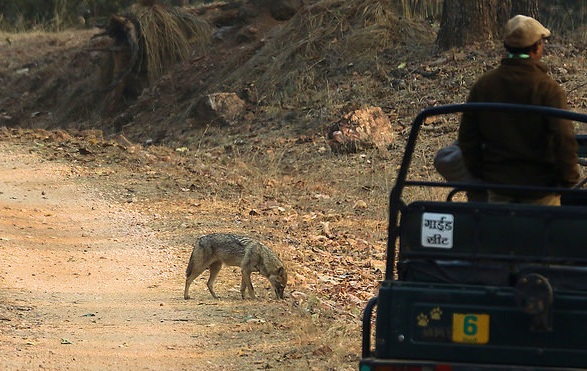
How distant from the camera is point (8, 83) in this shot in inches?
1154

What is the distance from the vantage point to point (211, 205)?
13.8 m

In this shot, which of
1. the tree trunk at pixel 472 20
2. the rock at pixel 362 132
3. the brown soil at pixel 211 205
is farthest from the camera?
the tree trunk at pixel 472 20

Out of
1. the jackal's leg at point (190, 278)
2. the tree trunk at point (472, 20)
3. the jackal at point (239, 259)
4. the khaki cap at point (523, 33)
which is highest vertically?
the tree trunk at point (472, 20)

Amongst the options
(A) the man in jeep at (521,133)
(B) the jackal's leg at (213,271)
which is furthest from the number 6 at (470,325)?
(B) the jackal's leg at (213,271)

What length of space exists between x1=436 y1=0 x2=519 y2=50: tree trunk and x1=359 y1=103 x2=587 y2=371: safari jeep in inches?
525

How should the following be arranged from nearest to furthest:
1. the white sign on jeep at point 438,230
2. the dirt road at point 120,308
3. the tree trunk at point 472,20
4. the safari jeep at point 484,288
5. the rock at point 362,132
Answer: the safari jeep at point 484,288
the white sign on jeep at point 438,230
the dirt road at point 120,308
the rock at point 362,132
the tree trunk at point 472,20

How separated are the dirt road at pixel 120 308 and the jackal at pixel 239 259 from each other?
0.16m

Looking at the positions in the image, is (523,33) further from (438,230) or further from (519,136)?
(438,230)

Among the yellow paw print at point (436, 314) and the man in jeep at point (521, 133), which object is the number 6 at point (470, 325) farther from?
the man in jeep at point (521, 133)

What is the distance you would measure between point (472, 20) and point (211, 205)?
6813 millimetres

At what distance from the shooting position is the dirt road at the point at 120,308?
7.89 m

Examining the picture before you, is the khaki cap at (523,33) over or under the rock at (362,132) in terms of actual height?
over

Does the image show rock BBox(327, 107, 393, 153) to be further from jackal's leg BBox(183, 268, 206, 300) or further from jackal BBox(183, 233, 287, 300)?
jackal's leg BBox(183, 268, 206, 300)

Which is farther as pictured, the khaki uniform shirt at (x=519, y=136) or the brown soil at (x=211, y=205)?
the brown soil at (x=211, y=205)
